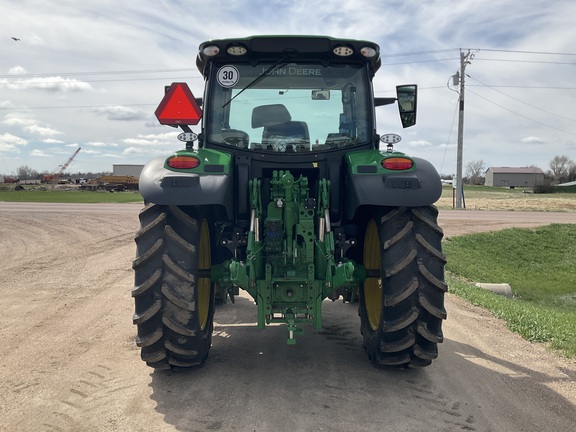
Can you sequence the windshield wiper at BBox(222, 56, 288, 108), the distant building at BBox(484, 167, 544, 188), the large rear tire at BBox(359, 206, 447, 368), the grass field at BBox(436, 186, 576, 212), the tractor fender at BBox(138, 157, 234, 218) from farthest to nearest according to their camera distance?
the distant building at BBox(484, 167, 544, 188) < the grass field at BBox(436, 186, 576, 212) < the windshield wiper at BBox(222, 56, 288, 108) < the large rear tire at BBox(359, 206, 447, 368) < the tractor fender at BBox(138, 157, 234, 218)

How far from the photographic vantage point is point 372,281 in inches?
207

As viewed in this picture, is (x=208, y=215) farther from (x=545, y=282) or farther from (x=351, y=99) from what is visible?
(x=545, y=282)

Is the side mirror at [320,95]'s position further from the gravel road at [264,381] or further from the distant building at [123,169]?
the distant building at [123,169]

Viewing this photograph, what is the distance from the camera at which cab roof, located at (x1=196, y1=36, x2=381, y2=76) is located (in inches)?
187

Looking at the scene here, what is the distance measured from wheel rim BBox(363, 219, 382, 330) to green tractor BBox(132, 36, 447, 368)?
0.02 m

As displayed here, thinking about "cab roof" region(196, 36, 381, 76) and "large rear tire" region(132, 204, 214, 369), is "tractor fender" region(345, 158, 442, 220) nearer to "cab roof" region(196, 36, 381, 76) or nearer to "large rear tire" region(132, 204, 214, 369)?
"cab roof" region(196, 36, 381, 76)

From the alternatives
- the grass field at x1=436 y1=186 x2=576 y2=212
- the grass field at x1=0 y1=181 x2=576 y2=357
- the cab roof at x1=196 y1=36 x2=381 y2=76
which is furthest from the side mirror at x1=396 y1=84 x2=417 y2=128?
the grass field at x1=436 y1=186 x2=576 y2=212

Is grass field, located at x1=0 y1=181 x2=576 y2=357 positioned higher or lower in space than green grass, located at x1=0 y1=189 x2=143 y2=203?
lower

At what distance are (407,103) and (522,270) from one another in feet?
36.1

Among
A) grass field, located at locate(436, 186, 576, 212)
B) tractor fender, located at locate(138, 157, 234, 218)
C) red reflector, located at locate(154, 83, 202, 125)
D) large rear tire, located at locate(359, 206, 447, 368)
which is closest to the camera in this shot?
tractor fender, located at locate(138, 157, 234, 218)

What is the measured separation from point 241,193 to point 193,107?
1.23 metres

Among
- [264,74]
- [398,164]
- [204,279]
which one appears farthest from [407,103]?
[204,279]

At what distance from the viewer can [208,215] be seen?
486 cm

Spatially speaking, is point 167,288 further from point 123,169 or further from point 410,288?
point 123,169
